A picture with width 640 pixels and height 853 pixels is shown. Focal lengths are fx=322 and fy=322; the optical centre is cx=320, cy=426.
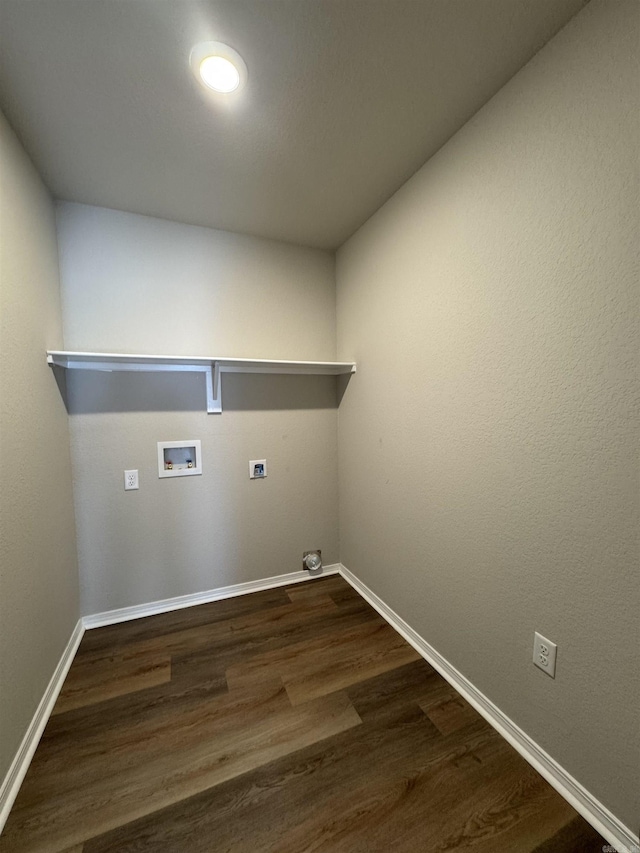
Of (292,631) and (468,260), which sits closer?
(468,260)

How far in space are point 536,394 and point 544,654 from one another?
884 millimetres

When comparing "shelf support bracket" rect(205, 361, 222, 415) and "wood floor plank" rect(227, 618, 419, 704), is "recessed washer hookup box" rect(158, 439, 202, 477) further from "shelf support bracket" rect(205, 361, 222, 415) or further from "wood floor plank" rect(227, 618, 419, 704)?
"wood floor plank" rect(227, 618, 419, 704)

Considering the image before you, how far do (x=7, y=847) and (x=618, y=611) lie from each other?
188 centimetres

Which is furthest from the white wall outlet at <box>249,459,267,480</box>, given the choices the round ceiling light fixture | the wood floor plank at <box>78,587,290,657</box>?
the round ceiling light fixture

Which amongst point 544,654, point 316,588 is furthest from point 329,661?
point 544,654

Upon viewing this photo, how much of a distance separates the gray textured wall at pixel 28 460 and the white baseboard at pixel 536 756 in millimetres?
1656

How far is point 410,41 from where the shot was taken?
0.99m

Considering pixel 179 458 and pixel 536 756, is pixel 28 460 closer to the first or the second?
pixel 179 458

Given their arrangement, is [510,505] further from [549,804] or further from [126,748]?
[126,748]

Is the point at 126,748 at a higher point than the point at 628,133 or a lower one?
lower

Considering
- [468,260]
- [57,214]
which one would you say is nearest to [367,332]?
[468,260]

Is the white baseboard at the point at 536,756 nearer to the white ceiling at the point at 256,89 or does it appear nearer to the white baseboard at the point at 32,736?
the white baseboard at the point at 32,736

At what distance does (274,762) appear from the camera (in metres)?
1.15

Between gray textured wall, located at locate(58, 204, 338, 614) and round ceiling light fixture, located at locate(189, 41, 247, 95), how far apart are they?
951 millimetres
